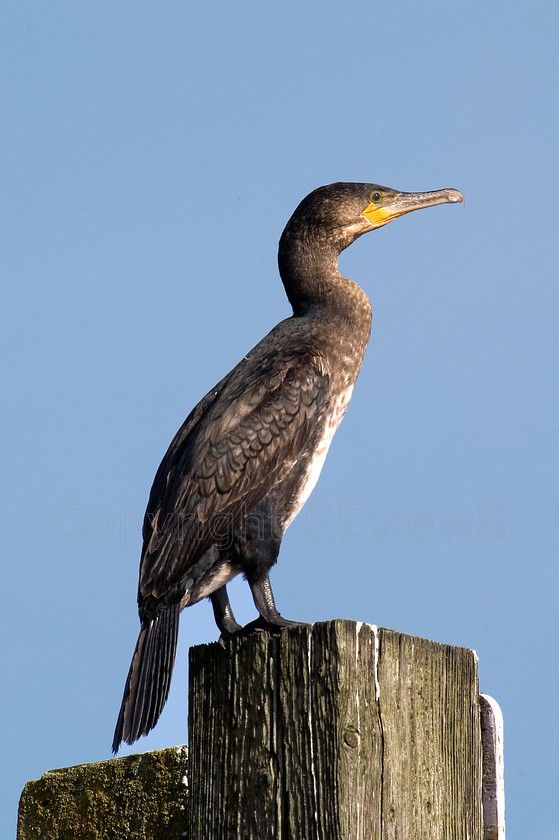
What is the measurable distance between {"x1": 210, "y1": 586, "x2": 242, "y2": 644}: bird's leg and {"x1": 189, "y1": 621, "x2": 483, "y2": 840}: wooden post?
1687 millimetres

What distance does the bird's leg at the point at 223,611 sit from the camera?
154 inches

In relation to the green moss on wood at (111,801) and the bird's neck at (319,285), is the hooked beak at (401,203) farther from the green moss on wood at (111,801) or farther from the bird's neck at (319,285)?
the green moss on wood at (111,801)

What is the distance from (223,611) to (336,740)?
206 cm

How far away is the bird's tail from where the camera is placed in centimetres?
333

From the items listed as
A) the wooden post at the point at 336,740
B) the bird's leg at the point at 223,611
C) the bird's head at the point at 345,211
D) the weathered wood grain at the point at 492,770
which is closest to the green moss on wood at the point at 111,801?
the wooden post at the point at 336,740

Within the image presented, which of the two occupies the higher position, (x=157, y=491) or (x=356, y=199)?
(x=356, y=199)

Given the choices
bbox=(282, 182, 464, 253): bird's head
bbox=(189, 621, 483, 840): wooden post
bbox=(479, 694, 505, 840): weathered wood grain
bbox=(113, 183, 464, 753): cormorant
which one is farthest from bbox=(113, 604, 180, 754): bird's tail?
bbox=(282, 182, 464, 253): bird's head

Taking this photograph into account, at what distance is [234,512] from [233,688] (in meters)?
1.67

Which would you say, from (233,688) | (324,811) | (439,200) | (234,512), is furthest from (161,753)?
(439,200)

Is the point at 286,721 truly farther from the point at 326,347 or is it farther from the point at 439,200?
the point at 439,200

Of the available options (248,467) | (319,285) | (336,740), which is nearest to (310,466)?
(248,467)

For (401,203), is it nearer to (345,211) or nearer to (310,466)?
(345,211)

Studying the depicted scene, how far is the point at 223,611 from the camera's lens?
3963 mm

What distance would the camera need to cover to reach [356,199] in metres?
4.79
